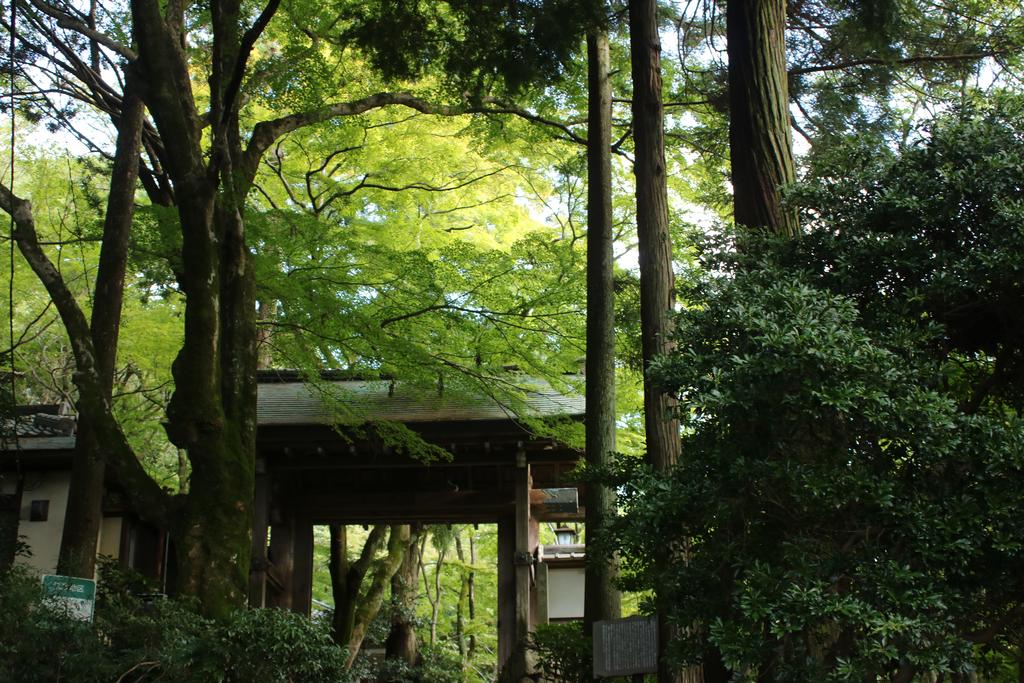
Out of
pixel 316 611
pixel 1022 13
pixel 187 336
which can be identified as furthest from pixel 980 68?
pixel 316 611

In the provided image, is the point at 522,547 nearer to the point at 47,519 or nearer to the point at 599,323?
the point at 599,323

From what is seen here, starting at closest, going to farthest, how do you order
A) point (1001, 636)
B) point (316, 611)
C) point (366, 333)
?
point (1001, 636), point (366, 333), point (316, 611)

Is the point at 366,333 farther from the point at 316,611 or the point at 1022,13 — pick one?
the point at 316,611

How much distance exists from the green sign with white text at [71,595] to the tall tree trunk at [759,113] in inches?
212

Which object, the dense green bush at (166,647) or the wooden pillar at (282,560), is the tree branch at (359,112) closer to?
the dense green bush at (166,647)

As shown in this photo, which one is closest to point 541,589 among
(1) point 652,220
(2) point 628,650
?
(2) point 628,650

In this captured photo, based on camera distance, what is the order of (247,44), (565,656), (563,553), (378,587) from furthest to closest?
1. (563,553)
2. (378,587)
3. (565,656)
4. (247,44)

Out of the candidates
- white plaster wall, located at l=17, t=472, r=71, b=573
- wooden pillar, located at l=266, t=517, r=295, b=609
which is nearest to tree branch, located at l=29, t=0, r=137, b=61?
white plaster wall, located at l=17, t=472, r=71, b=573

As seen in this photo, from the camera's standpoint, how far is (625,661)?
20.4ft

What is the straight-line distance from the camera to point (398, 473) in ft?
42.7

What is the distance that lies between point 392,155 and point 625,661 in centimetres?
989

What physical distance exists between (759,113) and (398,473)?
8.08m

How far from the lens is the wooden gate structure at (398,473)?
1116 cm

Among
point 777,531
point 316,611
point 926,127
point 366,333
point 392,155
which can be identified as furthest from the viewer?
point 316,611
